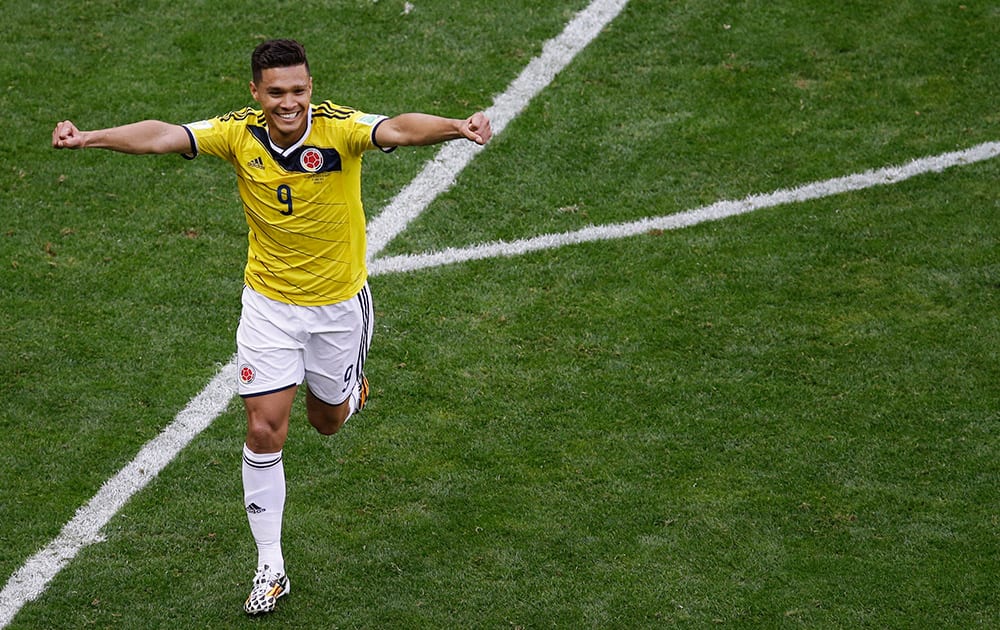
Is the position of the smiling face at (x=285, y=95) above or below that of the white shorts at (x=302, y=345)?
above

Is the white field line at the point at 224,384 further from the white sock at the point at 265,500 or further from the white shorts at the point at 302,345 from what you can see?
the white shorts at the point at 302,345

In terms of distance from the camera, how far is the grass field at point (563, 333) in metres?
6.07

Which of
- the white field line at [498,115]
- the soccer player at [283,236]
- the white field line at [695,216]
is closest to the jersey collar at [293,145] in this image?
the soccer player at [283,236]

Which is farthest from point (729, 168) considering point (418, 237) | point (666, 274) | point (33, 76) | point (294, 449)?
point (33, 76)

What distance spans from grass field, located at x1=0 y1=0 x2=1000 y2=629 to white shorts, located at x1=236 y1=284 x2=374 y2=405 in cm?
69

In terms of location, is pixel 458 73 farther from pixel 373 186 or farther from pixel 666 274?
pixel 666 274

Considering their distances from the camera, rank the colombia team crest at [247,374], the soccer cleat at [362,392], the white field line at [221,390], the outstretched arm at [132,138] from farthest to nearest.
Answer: the soccer cleat at [362,392] → the white field line at [221,390] → the colombia team crest at [247,374] → the outstretched arm at [132,138]

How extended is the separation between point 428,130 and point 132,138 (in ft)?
4.10

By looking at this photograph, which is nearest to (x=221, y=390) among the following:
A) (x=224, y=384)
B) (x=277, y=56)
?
(x=224, y=384)

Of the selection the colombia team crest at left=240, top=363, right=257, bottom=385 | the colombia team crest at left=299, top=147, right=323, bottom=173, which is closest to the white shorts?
the colombia team crest at left=240, top=363, right=257, bottom=385

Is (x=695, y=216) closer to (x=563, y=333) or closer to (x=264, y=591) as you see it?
(x=563, y=333)

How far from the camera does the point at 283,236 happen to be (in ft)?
19.5

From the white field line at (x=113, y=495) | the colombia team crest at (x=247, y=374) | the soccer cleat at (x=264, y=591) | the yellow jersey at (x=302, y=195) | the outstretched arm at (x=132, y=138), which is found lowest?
the white field line at (x=113, y=495)

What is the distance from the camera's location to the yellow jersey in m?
5.79
